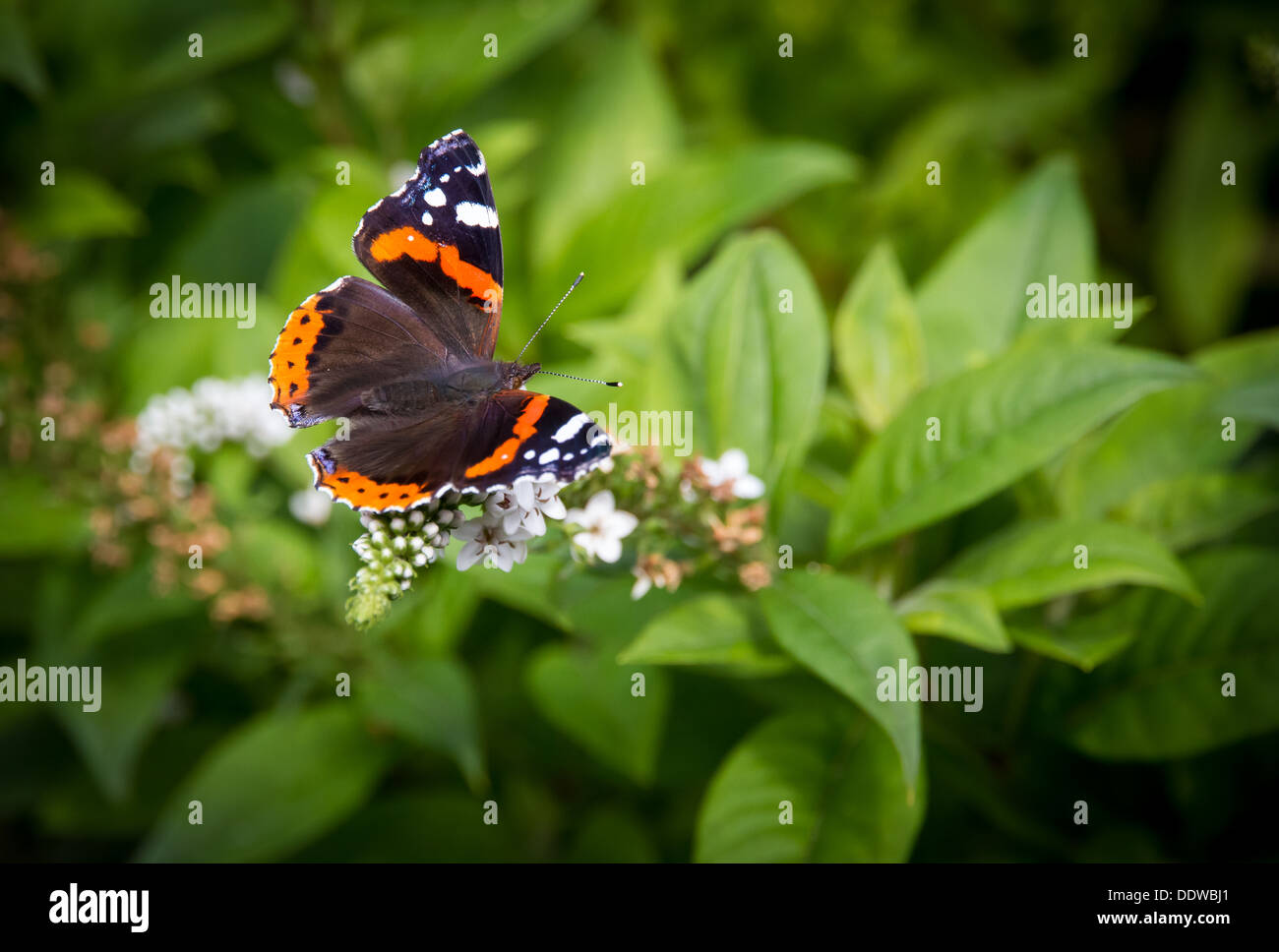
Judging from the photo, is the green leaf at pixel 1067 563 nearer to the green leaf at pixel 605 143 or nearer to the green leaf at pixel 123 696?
the green leaf at pixel 605 143

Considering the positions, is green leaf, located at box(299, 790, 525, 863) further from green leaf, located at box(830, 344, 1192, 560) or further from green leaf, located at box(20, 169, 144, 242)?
green leaf, located at box(20, 169, 144, 242)

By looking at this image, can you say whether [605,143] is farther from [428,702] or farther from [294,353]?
[428,702]

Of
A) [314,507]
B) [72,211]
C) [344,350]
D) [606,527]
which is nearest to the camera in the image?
[606,527]

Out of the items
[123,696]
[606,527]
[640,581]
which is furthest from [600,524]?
[123,696]

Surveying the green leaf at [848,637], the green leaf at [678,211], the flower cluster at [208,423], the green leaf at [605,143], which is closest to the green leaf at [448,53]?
the green leaf at [605,143]

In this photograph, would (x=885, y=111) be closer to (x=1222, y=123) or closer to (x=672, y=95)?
(x=672, y=95)
